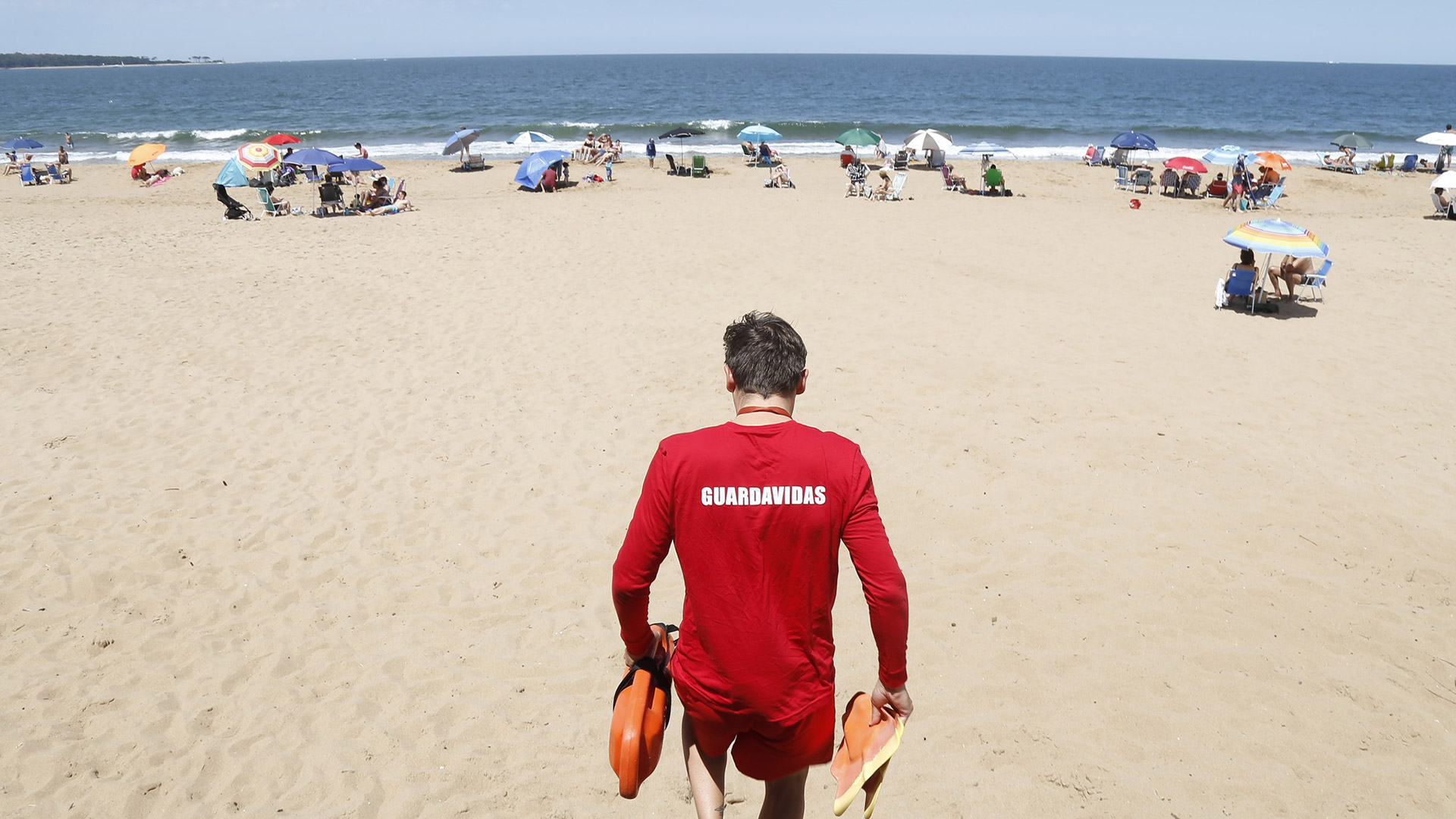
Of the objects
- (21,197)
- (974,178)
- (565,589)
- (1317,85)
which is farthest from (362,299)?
(1317,85)

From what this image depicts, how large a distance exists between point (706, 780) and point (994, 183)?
1966cm

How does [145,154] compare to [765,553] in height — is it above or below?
above

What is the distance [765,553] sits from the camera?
2.08 m

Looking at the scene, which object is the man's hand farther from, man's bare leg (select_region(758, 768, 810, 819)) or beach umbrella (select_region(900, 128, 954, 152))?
beach umbrella (select_region(900, 128, 954, 152))

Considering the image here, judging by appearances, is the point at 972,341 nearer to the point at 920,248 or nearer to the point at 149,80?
the point at 920,248

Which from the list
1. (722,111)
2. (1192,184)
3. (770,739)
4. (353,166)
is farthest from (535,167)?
(722,111)

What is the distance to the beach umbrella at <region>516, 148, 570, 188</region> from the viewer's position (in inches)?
777

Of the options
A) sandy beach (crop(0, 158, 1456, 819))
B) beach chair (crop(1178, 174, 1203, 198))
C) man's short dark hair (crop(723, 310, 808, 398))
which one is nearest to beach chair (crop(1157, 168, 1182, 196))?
beach chair (crop(1178, 174, 1203, 198))

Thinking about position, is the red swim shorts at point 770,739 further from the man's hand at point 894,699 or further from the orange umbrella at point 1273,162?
the orange umbrella at point 1273,162

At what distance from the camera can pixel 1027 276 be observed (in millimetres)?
11906

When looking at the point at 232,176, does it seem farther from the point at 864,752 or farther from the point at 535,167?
the point at 864,752

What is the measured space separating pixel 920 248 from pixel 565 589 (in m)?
10.5

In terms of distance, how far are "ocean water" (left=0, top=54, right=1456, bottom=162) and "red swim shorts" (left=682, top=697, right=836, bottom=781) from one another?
1083 inches

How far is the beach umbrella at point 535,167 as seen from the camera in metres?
19.7
